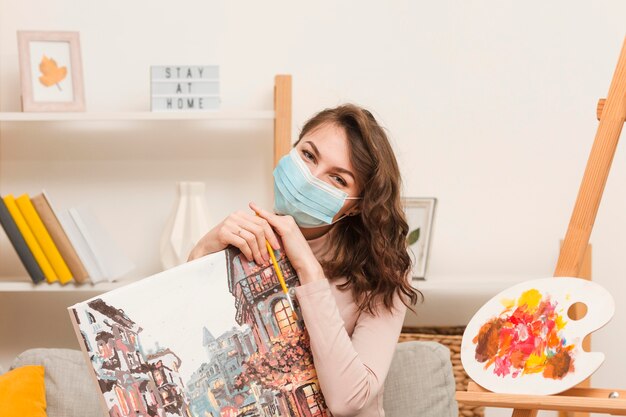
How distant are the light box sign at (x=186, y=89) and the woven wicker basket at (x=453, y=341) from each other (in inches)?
36.1

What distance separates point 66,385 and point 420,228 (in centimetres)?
117

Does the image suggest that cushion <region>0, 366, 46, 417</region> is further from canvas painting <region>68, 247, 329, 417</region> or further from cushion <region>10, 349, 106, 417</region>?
canvas painting <region>68, 247, 329, 417</region>

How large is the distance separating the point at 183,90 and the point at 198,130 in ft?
0.75

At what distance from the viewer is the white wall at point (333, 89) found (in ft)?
8.41

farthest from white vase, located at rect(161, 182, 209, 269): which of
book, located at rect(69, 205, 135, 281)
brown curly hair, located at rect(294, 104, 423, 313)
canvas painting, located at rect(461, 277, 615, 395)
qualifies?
canvas painting, located at rect(461, 277, 615, 395)

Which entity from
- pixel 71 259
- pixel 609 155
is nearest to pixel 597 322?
pixel 609 155

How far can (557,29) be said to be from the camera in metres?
2.60

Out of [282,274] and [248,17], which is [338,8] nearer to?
[248,17]

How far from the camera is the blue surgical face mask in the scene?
1.51 meters

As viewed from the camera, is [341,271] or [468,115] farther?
[468,115]

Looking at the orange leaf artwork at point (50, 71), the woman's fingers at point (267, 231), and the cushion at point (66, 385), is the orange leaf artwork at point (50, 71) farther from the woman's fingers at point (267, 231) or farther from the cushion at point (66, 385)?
the woman's fingers at point (267, 231)

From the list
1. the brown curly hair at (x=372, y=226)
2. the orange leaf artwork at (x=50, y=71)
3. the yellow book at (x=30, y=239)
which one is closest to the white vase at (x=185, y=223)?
the yellow book at (x=30, y=239)

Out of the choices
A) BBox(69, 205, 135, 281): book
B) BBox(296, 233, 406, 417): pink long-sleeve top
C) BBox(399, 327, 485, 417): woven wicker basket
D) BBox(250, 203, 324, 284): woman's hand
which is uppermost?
BBox(250, 203, 324, 284): woman's hand

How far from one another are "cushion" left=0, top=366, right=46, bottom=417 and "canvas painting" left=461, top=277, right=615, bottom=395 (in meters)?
0.98
